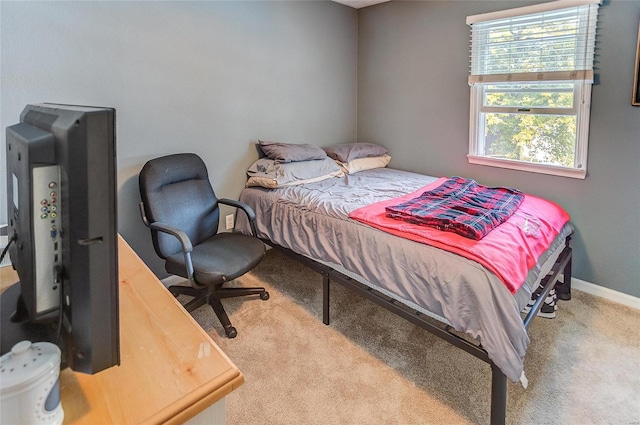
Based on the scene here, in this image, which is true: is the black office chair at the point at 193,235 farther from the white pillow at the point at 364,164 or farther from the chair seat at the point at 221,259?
the white pillow at the point at 364,164

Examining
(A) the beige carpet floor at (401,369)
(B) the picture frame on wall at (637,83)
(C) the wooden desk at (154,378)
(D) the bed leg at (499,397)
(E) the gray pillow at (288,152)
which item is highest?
(B) the picture frame on wall at (637,83)

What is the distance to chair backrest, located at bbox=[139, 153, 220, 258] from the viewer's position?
2451 mm

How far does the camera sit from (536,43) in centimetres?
279

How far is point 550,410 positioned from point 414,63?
290 cm

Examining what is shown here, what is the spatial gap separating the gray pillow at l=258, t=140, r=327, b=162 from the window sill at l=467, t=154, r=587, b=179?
4.49 feet

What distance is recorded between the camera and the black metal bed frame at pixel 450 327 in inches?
63.8

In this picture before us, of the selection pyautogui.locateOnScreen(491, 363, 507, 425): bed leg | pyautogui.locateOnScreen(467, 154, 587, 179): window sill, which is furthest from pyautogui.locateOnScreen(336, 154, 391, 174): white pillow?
pyautogui.locateOnScreen(491, 363, 507, 425): bed leg

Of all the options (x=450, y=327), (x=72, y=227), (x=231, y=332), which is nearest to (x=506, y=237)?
(x=450, y=327)

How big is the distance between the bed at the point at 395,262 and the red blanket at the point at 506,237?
0.11ft

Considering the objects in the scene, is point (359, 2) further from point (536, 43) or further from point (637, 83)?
point (637, 83)

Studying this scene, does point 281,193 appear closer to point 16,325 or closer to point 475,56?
point 475,56

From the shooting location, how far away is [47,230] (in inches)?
28.1

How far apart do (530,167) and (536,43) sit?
89cm

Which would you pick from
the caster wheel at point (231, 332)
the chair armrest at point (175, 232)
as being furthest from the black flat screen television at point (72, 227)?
the caster wheel at point (231, 332)
